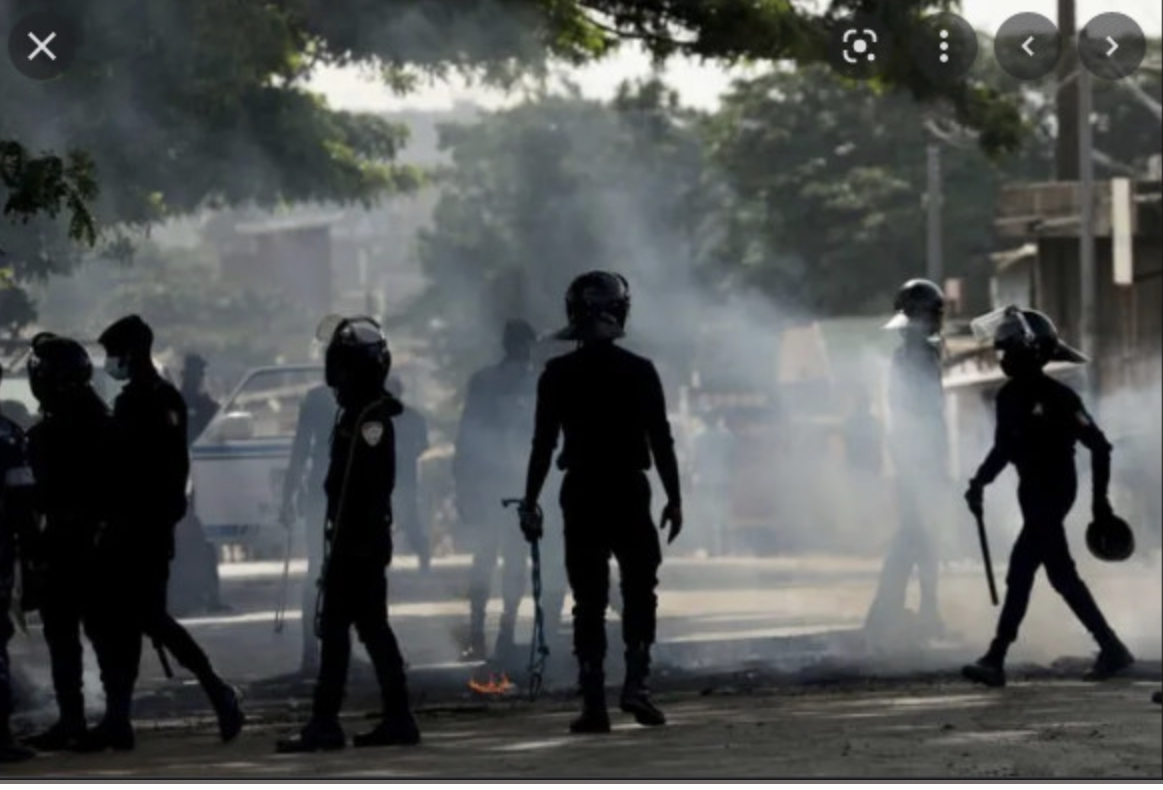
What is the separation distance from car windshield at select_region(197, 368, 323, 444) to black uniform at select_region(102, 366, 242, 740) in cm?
988

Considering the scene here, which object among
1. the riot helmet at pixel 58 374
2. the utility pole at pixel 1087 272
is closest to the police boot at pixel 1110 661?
the riot helmet at pixel 58 374

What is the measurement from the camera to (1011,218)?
3484 centimetres

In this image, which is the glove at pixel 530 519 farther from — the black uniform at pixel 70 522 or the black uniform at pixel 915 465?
the black uniform at pixel 915 465

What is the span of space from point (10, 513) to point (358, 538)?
1.32 metres

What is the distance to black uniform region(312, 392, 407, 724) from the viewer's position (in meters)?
13.9

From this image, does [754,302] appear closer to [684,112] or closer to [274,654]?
[684,112]

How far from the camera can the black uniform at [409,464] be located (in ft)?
70.7

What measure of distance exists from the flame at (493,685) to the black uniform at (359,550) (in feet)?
11.6

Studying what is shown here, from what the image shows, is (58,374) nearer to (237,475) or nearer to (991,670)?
(991,670)

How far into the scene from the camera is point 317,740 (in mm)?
13867

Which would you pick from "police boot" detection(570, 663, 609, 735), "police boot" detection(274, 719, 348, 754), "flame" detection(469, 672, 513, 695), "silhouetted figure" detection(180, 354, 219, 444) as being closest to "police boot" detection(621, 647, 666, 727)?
"police boot" detection(570, 663, 609, 735)

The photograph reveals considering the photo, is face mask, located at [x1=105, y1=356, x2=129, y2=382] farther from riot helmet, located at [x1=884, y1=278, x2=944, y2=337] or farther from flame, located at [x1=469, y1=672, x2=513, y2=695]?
riot helmet, located at [x1=884, y1=278, x2=944, y2=337]

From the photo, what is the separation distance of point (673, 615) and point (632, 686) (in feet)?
29.2

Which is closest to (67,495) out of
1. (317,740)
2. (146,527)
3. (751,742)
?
(146,527)
